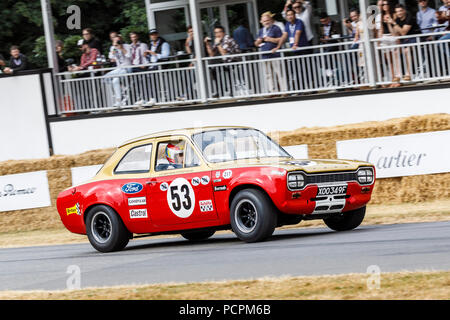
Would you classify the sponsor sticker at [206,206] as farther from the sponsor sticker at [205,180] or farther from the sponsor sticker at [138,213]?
the sponsor sticker at [138,213]

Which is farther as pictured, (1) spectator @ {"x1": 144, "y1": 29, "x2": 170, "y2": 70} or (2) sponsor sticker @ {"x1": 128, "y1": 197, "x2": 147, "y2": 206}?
(1) spectator @ {"x1": 144, "y1": 29, "x2": 170, "y2": 70}

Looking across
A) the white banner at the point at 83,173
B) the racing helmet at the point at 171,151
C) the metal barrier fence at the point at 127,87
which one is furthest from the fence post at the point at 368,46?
the racing helmet at the point at 171,151

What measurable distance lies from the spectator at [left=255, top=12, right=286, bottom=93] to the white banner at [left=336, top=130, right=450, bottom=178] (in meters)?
3.66

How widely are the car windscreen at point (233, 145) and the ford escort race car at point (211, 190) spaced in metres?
0.01

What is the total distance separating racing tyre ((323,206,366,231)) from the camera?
1252cm

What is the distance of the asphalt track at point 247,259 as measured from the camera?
925 centimetres

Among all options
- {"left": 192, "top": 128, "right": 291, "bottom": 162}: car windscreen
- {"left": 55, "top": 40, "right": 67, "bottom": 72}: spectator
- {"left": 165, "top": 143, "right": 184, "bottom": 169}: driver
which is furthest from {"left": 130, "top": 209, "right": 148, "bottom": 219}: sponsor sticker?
{"left": 55, "top": 40, "right": 67, "bottom": 72}: spectator

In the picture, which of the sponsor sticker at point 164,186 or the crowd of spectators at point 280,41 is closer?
the sponsor sticker at point 164,186

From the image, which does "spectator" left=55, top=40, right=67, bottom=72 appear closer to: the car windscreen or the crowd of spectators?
the crowd of spectators

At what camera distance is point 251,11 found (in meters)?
23.8

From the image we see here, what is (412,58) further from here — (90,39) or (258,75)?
(90,39)

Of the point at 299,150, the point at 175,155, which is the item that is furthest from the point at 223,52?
the point at 175,155
